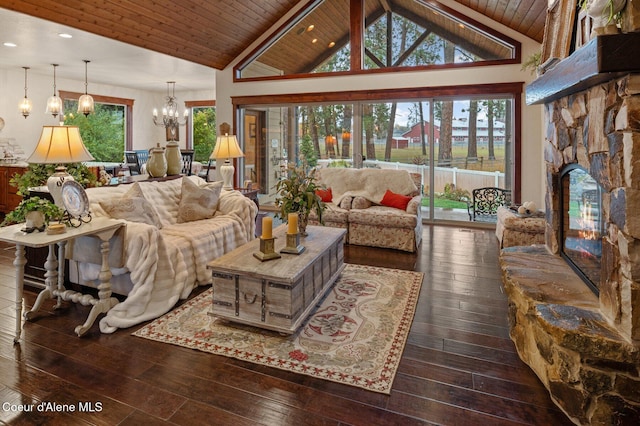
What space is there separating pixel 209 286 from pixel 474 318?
7.45 ft

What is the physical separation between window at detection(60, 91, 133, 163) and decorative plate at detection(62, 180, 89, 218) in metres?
7.62

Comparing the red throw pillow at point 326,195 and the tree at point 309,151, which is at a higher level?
the tree at point 309,151

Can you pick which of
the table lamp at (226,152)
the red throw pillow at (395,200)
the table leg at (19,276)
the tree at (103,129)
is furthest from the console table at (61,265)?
the tree at (103,129)

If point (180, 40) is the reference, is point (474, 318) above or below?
below

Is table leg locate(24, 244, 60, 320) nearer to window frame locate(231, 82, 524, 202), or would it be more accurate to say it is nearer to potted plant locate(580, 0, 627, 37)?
potted plant locate(580, 0, 627, 37)

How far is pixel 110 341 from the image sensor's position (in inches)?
102

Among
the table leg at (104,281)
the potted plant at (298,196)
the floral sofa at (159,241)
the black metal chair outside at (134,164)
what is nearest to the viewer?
the table leg at (104,281)

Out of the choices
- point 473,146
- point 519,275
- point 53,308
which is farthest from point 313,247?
point 473,146

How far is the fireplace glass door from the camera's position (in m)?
2.29

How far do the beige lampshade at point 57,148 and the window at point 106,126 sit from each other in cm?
719

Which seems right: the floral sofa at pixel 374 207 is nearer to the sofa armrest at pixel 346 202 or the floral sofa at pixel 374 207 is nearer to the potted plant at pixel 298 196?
the sofa armrest at pixel 346 202

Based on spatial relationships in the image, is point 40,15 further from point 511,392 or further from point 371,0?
point 511,392

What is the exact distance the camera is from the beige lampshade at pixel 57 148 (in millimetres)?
2996

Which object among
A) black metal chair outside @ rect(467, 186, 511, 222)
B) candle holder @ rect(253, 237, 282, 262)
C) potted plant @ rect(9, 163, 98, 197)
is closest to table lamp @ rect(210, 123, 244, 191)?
potted plant @ rect(9, 163, 98, 197)
